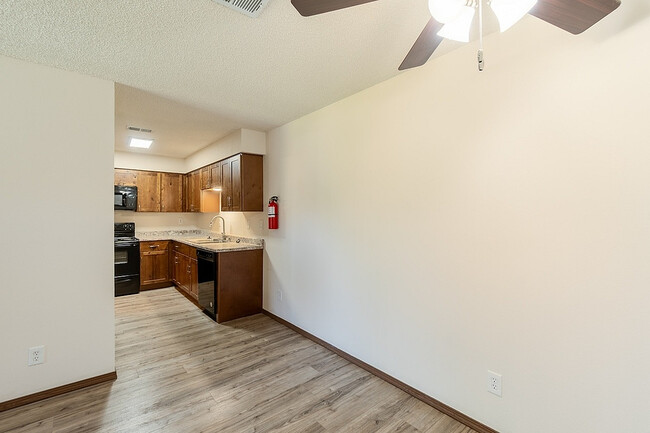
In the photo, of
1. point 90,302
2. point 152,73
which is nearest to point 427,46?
point 152,73

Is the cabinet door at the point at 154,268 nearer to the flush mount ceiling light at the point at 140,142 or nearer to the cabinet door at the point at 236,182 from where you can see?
the flush mount ceiling light at the point at 140,142

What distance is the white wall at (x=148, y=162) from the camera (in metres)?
5.39

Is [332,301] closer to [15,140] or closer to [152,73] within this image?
[152,73]

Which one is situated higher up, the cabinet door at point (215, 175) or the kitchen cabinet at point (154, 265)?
the cabinet door at point (215, 175)

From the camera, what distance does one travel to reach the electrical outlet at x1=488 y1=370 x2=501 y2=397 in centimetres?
182

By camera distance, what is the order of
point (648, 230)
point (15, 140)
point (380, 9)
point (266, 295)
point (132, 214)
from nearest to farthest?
point (648, 230)
point (380, 9)
point (15, 140)
point (266, 295)
point (132, 214)

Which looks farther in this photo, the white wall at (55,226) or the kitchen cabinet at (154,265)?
the kitchen cabinet at (154,265)

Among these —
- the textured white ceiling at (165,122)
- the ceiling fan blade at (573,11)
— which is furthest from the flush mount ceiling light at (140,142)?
the ceiling fan blade at (573,11)

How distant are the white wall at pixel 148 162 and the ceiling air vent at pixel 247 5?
4992 millimetres

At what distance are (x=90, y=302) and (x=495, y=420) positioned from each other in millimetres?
3211

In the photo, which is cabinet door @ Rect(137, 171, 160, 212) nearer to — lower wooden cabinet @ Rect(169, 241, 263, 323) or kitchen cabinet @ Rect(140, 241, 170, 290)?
kitchen cabinet @ Rect(140, 241, 170, 290)

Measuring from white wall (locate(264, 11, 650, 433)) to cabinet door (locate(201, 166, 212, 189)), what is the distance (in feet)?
9.96

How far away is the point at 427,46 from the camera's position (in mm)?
1394

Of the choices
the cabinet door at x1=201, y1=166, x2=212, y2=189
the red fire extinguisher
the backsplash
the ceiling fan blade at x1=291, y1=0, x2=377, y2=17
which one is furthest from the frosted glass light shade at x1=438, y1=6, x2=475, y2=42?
the cabinet door at x1=201, y1=166, x2=212, y2=189
